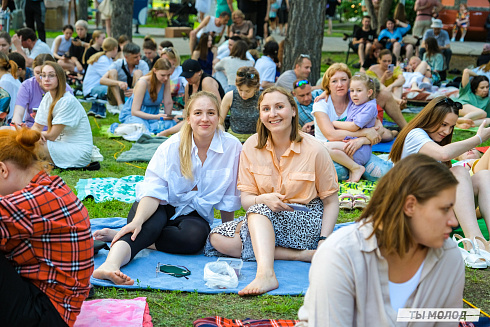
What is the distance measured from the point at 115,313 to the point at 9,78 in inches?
205

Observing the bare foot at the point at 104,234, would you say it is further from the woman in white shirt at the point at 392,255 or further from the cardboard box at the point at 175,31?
the cardboard box at the point at 175,31

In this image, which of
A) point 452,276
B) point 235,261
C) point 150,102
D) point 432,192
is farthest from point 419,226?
point 150,102

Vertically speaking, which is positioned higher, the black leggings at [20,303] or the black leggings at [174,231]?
the black leggings at [20,303]

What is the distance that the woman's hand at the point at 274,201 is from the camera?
13.2ft

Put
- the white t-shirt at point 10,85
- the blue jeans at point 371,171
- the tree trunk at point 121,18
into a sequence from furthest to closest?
the tree trunk at point 121,18, the white t-shirt at point 10,85, the blue jeans at point 371,171

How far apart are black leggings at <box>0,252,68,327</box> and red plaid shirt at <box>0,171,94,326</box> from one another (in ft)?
0.21

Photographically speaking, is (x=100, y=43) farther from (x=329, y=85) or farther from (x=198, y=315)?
(x=198, y=315)

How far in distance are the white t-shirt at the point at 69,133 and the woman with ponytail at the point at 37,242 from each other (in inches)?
136

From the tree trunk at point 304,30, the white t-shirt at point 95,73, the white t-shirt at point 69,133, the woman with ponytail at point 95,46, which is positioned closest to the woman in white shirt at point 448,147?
the white t-shirt at point 69,133

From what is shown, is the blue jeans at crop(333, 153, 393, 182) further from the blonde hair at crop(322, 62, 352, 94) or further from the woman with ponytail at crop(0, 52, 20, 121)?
the woman with ponytail at crop(0, 52, 20, 121)

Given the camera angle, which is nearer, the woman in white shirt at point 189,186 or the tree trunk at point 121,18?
the woman in white shirt at point 189,186

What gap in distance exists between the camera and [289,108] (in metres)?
4.21

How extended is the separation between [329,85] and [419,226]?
4411 mm

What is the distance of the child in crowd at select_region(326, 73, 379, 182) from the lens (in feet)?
20.8
